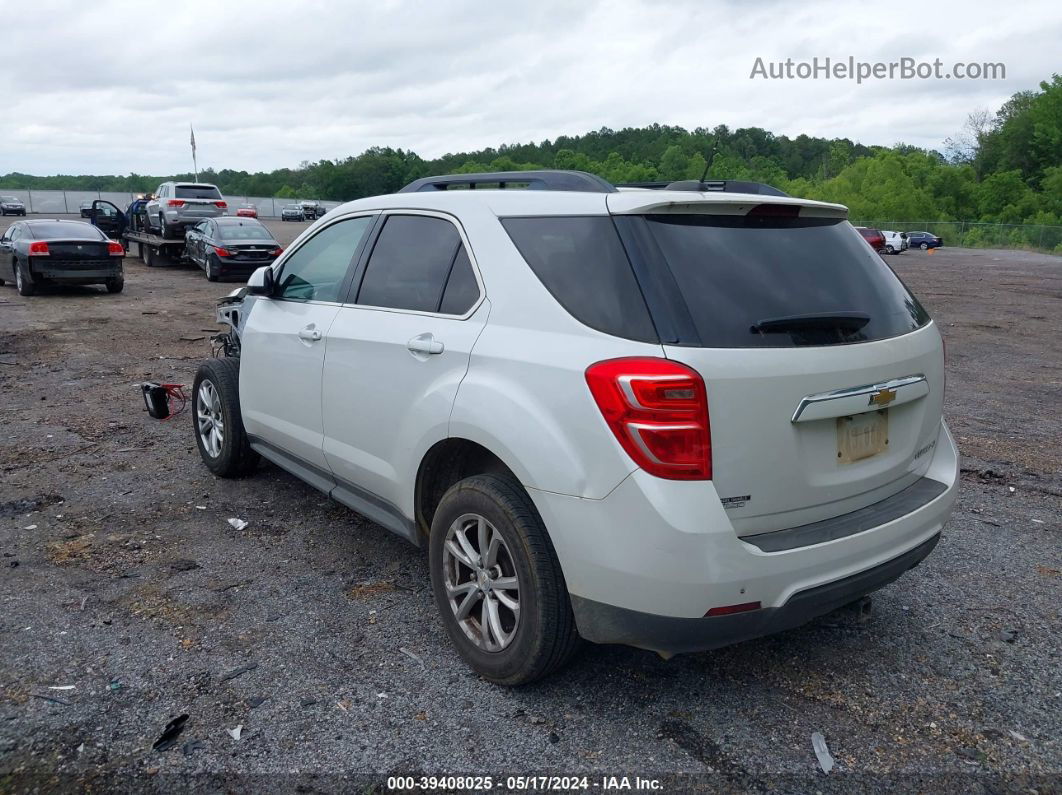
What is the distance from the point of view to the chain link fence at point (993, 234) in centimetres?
5861

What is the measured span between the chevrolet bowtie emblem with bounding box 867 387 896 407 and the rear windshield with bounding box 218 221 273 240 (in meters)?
20.5

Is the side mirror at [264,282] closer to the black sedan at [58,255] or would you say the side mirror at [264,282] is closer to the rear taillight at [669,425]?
the rear taillight at [669,425]

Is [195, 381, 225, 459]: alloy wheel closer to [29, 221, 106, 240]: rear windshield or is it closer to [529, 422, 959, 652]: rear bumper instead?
[529, 422, 959, 652]: rear bumper

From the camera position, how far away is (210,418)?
18.9ft

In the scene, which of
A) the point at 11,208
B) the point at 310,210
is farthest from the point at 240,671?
the point at 310,210

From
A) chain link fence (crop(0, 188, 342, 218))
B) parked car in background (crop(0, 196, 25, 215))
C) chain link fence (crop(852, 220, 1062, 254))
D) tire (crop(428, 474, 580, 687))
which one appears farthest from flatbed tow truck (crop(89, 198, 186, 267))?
chain link fence (crop(852, 220, 1062, 254))

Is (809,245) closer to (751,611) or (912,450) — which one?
(912,450)

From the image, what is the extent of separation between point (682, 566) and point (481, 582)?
0.93 meters

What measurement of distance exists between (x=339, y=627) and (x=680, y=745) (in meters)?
1.60

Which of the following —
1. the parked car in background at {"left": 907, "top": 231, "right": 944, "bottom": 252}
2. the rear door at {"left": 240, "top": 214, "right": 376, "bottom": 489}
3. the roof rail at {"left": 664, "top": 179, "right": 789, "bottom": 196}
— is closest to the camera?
the roof rail at {"left": 664, "top": 179, "right": 789, "bottom": 196}

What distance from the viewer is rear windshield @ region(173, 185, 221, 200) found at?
27.2 meters

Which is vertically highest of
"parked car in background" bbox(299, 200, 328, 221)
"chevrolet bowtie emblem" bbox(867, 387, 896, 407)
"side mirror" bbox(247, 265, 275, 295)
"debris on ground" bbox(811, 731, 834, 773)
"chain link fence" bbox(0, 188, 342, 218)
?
"chain link fence" bbox(0, 188, 342, 218)

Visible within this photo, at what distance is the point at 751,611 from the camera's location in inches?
107

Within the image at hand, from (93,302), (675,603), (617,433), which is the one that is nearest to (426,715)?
(675,603)
